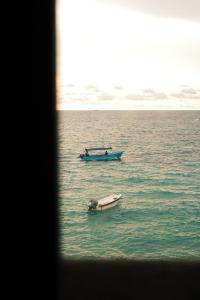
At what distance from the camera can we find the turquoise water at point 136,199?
482 inches

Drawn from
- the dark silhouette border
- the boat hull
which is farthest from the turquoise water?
the boat hull

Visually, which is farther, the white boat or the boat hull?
the boat hull

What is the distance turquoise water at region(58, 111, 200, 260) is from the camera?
40.1 ft

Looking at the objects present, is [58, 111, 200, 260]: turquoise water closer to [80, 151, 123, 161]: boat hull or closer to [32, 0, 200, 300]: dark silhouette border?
[32, 0, 200, 300]: dark silhouette border

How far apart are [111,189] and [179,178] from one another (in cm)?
391

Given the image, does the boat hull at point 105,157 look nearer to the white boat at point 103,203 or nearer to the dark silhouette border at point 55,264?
the white boat at point 103,203

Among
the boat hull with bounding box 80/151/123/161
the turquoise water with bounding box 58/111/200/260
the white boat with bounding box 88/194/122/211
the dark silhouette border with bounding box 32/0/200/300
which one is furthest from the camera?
Result: the boat hull with bounding box 80/151/123/161

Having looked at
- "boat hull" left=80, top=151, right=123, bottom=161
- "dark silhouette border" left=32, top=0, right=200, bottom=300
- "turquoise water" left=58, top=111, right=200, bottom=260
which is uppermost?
"dark silhouette border" left=32, top=0, right=200, bottom=300

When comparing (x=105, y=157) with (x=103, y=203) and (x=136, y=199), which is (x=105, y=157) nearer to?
(x=136, y=199)

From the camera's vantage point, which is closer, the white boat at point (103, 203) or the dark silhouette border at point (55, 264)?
the dark silhouette border at point (55, 264)

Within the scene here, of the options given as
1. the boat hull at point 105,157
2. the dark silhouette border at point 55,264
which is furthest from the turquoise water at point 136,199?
the boat hull at point 105,157

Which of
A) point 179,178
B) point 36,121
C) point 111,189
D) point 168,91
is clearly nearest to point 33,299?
point 36,121

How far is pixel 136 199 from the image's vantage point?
16859 millimetres

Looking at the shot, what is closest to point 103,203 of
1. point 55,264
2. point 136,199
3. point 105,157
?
point 136,199
